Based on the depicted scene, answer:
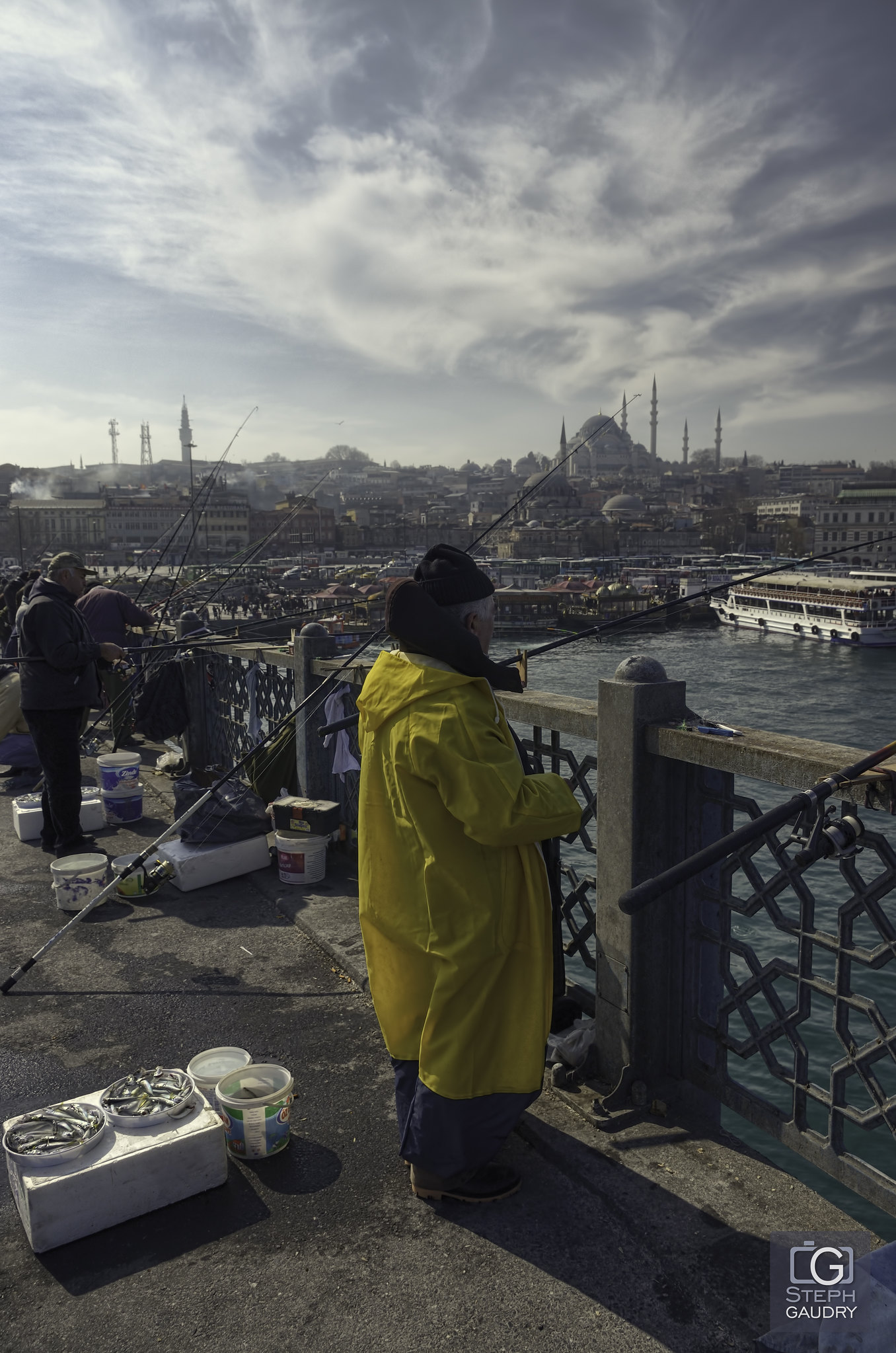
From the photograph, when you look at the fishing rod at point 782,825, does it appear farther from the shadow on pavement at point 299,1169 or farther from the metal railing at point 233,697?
the metal railing at point 233,697

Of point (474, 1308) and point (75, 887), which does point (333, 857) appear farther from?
point (474, 1308)

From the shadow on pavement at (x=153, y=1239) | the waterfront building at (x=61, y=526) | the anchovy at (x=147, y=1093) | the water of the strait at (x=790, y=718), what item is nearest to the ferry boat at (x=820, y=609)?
the water of the strait at (x=790, y=718)

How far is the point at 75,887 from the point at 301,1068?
1812 mm

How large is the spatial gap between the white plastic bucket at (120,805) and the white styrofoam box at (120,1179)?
11.0ft

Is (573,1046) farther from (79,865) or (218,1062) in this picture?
(79,865)

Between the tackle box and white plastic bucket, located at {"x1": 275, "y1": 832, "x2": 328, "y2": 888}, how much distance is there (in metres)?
0.05

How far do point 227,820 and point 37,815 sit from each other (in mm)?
1351

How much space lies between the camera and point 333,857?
4820mm

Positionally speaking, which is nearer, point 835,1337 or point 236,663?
point 835,1337

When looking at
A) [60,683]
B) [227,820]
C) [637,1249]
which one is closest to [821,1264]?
[637,1249]

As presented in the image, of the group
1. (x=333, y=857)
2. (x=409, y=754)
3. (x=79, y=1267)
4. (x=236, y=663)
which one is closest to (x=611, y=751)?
(x=409, y=754)

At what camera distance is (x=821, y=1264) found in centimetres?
202

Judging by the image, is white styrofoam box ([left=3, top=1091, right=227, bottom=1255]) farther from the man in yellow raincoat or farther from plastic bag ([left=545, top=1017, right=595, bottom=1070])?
plastic bag ([left=545, top=1017, right=595, bottom=1070])

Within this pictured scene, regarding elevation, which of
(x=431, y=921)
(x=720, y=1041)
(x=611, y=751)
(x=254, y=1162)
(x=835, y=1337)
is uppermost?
(x=611, y=751)
